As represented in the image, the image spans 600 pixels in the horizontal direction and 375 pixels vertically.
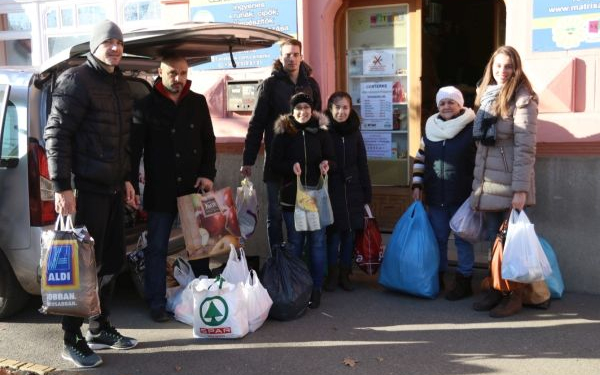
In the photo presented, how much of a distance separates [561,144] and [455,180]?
954mm

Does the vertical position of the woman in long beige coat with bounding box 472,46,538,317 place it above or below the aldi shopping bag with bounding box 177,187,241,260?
above

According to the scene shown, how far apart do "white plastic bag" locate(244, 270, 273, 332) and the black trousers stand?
0.89 metres

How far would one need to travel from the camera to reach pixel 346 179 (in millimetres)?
5504

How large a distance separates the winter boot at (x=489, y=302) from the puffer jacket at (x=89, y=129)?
Answer: 110 inches

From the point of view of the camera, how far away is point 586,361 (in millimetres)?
4113

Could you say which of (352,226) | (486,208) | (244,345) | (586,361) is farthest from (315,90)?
(586,361)

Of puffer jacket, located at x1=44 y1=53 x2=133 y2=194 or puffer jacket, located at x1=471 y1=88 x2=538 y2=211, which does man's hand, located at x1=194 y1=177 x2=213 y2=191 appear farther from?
puffer jacket, located at x1=471 y1=88 x2=538 y2=211

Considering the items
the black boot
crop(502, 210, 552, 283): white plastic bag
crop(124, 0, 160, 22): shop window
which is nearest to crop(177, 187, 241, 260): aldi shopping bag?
the black boot

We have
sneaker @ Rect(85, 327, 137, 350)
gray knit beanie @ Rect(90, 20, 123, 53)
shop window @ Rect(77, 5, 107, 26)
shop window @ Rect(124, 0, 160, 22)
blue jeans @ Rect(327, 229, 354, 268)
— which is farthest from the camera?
shop window @ Rect(77, 5, 107, 26)

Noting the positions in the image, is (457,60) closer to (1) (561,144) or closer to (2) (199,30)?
(1) (561,144)

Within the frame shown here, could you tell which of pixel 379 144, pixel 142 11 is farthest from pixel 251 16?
pixel 142 11

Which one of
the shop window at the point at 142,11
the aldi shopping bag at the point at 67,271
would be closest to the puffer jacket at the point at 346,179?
the aldi shopping bag at the point at 67,271

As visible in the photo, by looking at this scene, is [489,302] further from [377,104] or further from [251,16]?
[251,16]

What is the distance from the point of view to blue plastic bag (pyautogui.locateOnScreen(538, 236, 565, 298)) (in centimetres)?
521
